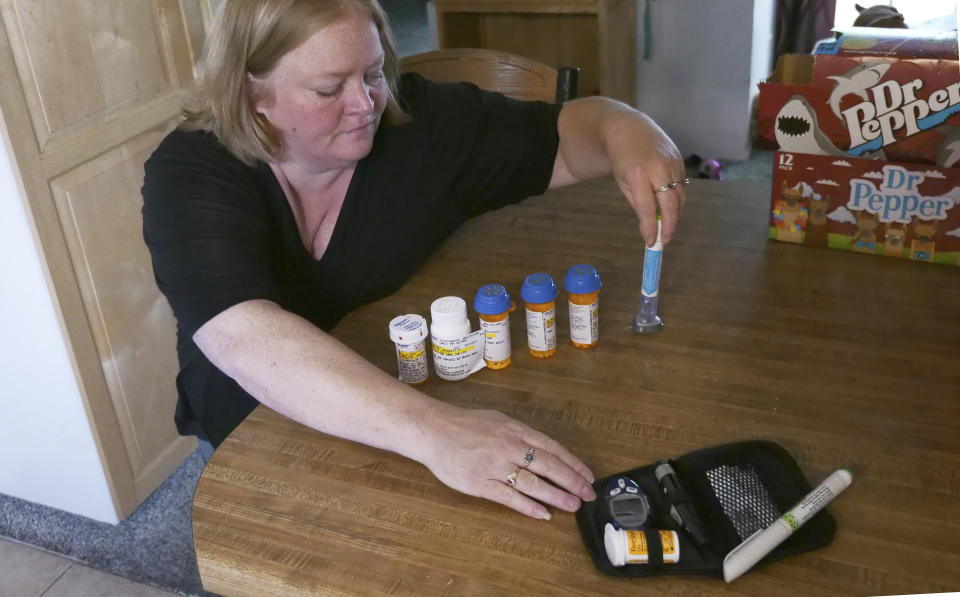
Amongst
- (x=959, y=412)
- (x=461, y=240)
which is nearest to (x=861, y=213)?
(x=959, y=412)

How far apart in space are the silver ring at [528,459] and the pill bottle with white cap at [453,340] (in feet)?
0.68

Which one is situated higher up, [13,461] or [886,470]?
[886,470]

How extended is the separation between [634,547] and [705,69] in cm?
295

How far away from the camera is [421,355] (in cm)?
110

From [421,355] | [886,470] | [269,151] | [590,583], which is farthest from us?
[269,151]

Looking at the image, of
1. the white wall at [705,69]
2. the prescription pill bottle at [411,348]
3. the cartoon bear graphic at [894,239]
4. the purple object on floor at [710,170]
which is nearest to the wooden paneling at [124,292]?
the prescription pill bottle at [411,348]

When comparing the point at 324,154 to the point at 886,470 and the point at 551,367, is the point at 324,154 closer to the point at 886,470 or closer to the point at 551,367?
the point at 551,367

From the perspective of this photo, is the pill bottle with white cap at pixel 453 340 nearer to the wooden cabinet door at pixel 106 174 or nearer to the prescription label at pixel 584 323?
the prescription label at pixel 584 323

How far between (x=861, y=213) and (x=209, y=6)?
1500 millimetres

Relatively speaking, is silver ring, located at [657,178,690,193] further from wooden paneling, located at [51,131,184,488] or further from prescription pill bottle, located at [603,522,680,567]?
wooden paneling, located at [51,131,184,488]

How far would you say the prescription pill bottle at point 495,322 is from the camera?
1.09 metres

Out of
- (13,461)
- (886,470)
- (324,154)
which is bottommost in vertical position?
(13,461)

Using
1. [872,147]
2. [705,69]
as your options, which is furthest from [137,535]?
[705,69]

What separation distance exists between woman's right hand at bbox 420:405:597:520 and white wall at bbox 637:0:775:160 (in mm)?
2767
